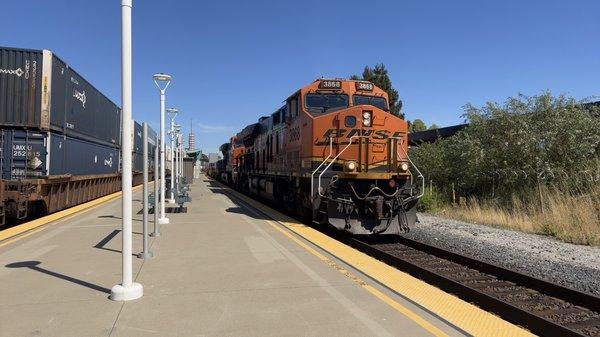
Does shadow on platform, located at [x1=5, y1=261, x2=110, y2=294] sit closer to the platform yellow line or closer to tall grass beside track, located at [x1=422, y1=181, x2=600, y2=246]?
the platform yellow line

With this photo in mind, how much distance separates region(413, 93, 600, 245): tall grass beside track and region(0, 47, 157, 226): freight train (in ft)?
40.1

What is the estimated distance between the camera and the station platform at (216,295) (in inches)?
169

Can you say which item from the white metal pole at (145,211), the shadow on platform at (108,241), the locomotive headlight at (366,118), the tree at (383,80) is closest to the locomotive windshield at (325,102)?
the locomotive headlight at (366,118)

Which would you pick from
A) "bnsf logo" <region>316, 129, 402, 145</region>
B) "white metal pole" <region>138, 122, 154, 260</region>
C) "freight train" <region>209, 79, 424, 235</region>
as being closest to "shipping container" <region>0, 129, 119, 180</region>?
"freight train" <region>209, 79, 424, 235</region>

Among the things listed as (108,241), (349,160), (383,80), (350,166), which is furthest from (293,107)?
(383,80)

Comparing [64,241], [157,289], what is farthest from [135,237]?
[157,289]

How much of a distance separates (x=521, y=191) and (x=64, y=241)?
546 inches

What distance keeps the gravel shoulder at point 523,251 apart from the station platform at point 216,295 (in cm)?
262

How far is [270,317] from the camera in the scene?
4566 mm

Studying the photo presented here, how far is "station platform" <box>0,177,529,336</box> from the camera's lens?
4.29 metres

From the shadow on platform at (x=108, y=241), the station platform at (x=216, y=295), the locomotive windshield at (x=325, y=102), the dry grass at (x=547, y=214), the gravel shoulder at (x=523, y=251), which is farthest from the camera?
the locomotive windshield at (x=325, y=102)

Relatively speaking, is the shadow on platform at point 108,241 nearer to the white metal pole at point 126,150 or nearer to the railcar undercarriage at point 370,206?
the white metal pole at point 126,150

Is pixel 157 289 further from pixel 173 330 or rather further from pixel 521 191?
pixel 521 191

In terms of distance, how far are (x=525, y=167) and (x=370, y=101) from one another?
21.9 ft
